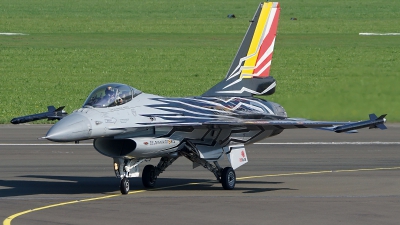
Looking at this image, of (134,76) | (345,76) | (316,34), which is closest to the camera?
(345,76)

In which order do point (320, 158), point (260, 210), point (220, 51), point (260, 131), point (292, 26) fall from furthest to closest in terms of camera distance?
point (292, 26), point (220, 51), point (320, 158), point (260, 131), point (260, 210)

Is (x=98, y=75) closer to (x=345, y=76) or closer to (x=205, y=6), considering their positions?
(x=345, y=76)

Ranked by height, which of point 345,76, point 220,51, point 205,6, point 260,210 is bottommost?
point 260,210

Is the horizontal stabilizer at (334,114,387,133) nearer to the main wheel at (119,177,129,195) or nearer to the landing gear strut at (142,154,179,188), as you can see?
the landing gear strut at (142,154,179,188)

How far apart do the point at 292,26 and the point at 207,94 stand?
53653 mm

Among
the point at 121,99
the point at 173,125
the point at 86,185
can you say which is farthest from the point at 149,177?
the point at 121,99

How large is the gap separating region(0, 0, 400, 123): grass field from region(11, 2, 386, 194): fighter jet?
1157 cm

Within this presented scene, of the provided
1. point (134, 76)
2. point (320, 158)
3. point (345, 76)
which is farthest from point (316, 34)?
point (320, 158)

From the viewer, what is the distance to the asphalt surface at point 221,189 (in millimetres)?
18719

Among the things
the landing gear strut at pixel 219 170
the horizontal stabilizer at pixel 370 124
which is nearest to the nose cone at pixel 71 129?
the landing gear strut at pixel 219 170

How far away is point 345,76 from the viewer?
42.1m

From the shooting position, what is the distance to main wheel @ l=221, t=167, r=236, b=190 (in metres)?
22.7

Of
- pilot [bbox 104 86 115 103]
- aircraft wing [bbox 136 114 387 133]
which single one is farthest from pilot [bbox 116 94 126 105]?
aircraft wing [bbox 136 114 387 133]

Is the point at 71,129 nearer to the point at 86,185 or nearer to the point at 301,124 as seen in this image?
the point at 86,185
